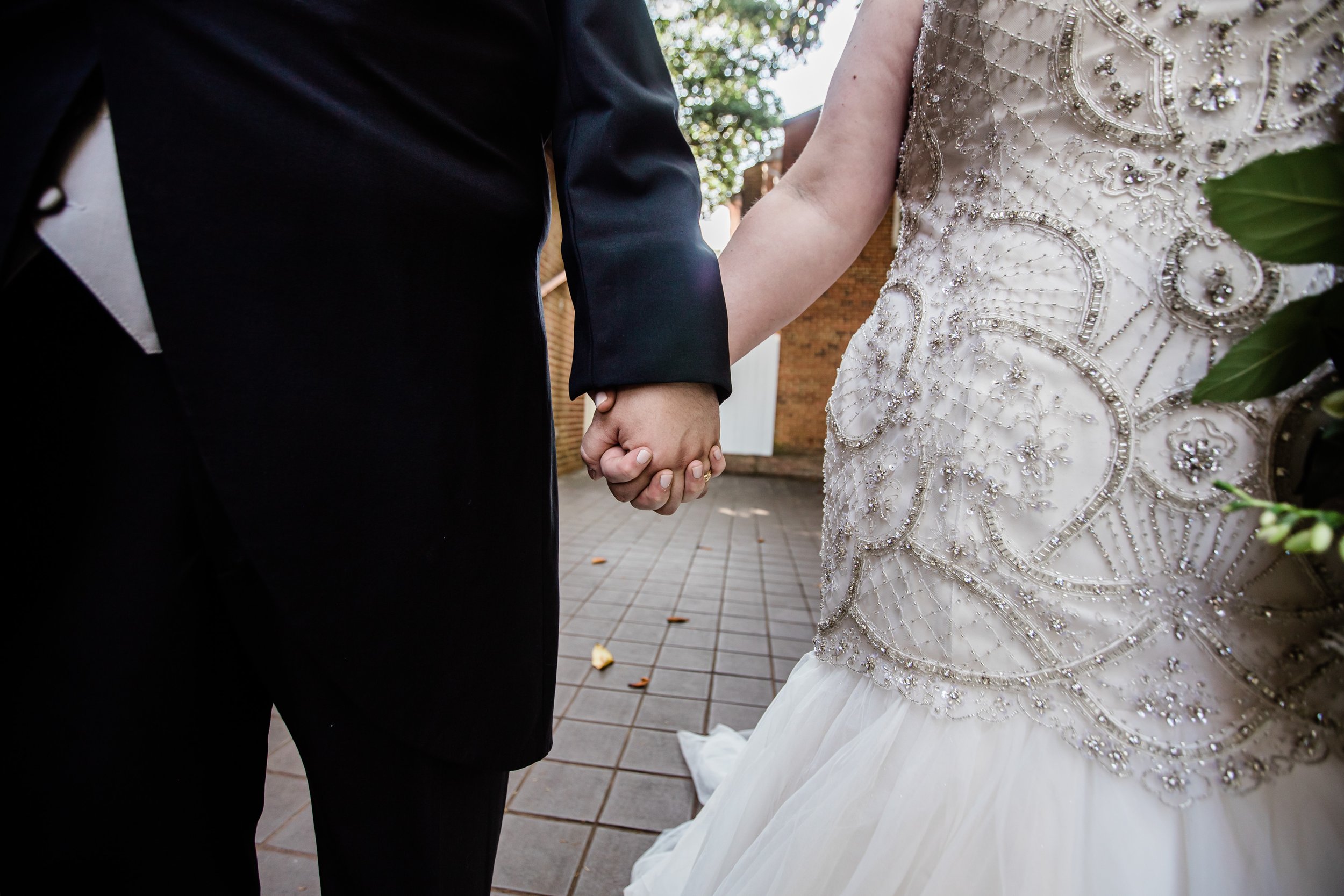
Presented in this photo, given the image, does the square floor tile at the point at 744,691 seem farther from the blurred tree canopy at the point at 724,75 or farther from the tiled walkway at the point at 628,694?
the blurred tree canopy at the point at 724,75

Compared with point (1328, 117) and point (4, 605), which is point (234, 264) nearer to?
point (4, 605)

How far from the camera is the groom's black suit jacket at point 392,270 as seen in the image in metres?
0.63

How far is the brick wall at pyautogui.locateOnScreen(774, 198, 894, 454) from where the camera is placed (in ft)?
36.2

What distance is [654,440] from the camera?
90cm

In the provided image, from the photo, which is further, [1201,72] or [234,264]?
[1201,72]

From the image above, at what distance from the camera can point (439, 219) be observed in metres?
0.74

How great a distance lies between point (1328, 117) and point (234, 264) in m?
1.18

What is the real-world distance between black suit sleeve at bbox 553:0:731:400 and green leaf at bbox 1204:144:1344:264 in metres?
0.54

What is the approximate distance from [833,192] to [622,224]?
510 mm

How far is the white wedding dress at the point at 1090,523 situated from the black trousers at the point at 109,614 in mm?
670

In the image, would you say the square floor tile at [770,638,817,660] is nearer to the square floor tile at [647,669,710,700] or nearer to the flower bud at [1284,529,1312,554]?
the square floor tile at [647,669,710,700]

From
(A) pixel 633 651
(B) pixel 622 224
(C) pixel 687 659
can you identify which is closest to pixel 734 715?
(C) pixel 687 659

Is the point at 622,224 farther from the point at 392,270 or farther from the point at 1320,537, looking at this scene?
the point at 1320,537

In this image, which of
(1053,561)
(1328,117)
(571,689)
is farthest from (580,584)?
(1328,117)
